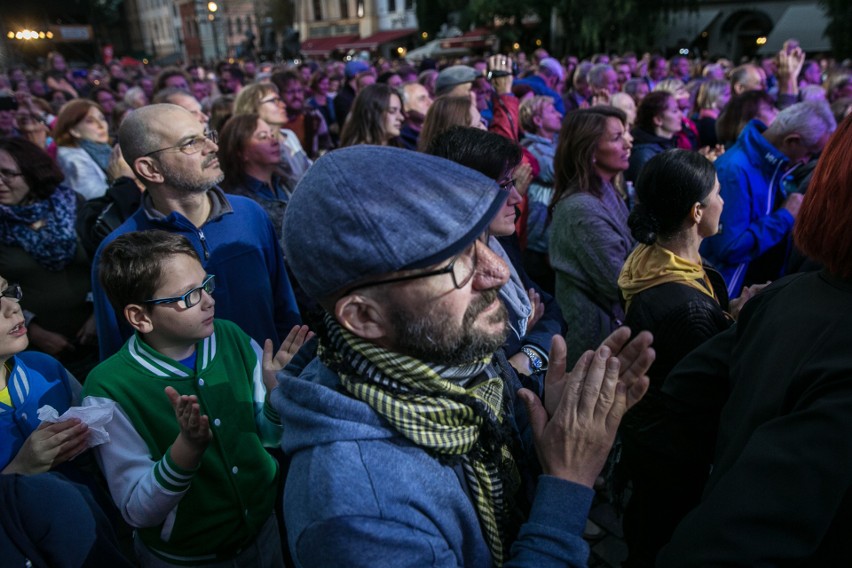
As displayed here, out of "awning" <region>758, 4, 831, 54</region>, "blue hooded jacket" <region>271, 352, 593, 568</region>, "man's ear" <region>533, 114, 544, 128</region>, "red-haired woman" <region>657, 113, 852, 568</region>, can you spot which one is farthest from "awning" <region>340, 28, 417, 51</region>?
"blue hooded jacket" <region>271, 352, 593, 568</region>

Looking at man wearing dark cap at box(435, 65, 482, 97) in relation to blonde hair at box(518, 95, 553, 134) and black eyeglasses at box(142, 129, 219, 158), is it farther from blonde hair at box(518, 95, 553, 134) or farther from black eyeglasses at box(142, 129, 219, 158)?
black eyeglasses at box(142, 129, 219, 158)

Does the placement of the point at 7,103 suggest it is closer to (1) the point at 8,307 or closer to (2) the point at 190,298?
(1) the point at 8,307

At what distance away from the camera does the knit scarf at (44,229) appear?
2998 millimetres

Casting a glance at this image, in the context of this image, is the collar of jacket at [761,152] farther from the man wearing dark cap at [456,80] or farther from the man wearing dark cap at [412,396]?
the man wearing dark cap at [412,396]

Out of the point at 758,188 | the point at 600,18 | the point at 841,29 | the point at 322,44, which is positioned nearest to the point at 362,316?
the point at 758,188

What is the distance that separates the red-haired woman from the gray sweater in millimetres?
1550

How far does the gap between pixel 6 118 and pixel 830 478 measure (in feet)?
25.1

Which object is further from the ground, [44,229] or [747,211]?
[44,229]

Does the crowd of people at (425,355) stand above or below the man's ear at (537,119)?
below

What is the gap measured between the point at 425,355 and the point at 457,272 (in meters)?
0.18

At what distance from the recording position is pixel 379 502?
1030 mm

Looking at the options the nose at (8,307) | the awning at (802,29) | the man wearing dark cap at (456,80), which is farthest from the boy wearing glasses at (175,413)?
the awning at (802,29)

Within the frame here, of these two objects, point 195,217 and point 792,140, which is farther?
point 792,140

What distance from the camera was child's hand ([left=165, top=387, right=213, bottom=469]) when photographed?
1.60 m
